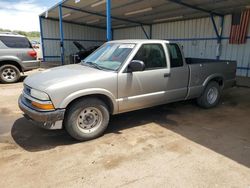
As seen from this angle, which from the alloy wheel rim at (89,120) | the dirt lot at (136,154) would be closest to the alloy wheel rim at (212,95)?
the dirt lot at (136,154)

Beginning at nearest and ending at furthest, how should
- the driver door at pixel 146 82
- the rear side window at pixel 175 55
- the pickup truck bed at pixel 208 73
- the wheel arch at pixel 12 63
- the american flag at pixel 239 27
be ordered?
the driver door at pixel 146 82, the rear side window at pixel 175 55, the pickup truck bed at pixel 208 73, the wheel arch at pixel 12 63, the american flag at pixel 239 27

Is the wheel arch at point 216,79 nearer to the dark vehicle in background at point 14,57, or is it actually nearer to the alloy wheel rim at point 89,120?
the alloy wheel rim at point 89,120

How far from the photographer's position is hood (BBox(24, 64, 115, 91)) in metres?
3.32

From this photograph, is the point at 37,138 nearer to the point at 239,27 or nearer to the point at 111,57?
the point at 111,57

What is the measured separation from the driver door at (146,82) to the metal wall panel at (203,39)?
26.5 feet

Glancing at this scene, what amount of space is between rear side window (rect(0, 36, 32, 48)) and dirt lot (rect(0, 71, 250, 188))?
4.83m

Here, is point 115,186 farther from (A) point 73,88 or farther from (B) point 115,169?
(A) point 73,88

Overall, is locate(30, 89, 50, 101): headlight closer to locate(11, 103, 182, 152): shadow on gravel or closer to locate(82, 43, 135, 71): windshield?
locate(11, 103, 182, 152): shadow on gravel

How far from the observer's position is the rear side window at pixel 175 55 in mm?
4613

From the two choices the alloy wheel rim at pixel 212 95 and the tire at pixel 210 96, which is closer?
the tire at pixel 210 96

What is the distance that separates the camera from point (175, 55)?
4723 mm

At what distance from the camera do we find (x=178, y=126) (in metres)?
4.43

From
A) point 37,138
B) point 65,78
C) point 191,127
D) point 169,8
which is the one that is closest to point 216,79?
point 191,127

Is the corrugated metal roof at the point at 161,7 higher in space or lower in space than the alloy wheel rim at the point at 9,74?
higher
